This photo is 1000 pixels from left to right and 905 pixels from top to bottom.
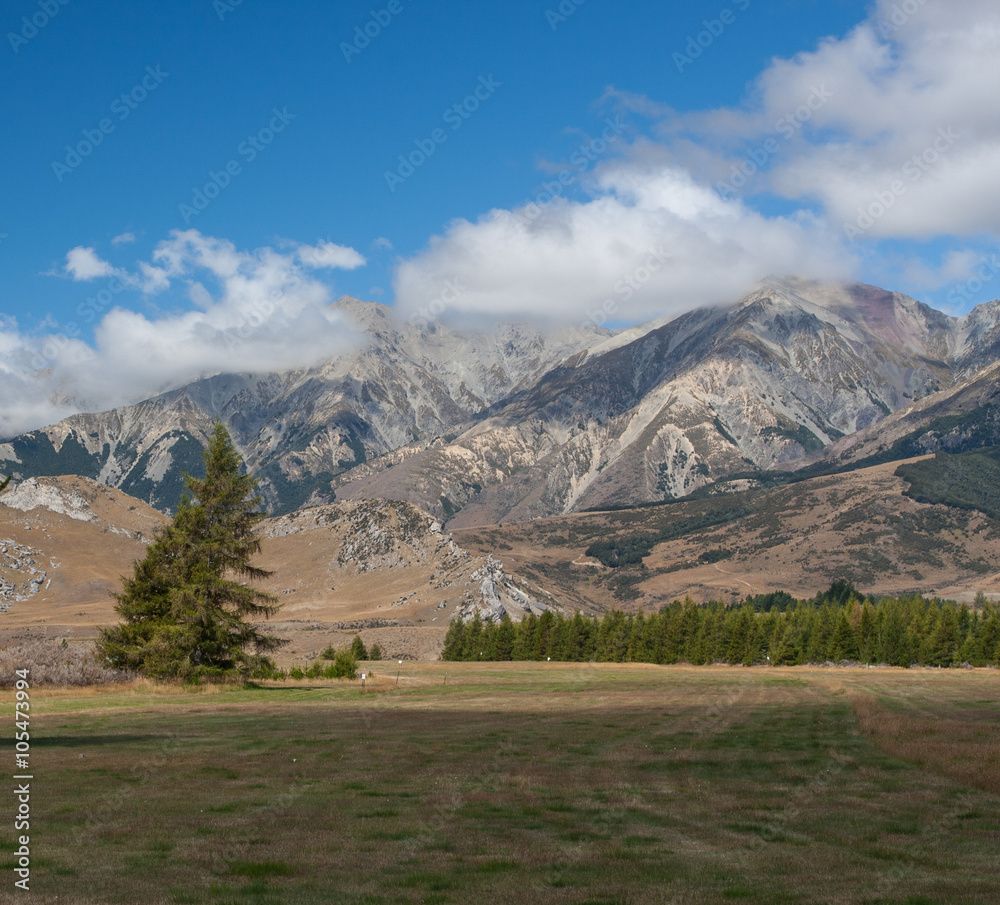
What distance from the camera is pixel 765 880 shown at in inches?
508

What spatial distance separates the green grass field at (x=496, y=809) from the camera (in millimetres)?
12359

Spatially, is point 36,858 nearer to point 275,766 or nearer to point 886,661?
point 275,766

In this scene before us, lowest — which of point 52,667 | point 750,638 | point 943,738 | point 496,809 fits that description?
point 750,638

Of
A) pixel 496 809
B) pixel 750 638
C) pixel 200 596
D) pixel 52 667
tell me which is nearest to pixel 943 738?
pixel 496 809

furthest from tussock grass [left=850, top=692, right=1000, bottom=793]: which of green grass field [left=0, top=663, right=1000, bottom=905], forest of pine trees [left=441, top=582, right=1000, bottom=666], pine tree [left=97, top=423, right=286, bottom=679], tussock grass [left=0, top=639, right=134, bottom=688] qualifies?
forest of pine trees [left=441, top=582, right=1000, bottom=666]

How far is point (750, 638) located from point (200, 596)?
350 ft

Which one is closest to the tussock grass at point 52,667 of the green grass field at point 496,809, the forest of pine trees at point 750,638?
the green grass field at point 496,809

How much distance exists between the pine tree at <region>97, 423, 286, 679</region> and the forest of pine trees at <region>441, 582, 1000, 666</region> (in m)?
94.9

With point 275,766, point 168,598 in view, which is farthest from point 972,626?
point 275,766

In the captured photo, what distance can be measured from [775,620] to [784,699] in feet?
308

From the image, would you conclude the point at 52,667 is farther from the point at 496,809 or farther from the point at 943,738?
the point at 943,738

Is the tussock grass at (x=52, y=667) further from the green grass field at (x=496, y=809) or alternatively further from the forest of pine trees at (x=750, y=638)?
the forest of pine trees at (x=750, y=638)

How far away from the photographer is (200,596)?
1804 inches

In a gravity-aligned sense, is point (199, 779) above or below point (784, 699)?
above
